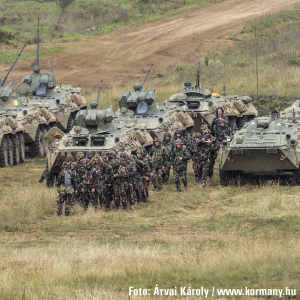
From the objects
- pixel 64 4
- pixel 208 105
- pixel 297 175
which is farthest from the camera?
pixel 64 4

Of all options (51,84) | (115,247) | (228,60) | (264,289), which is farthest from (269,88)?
(264,289)

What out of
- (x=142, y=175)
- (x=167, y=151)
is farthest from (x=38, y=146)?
(x=142, y=175)

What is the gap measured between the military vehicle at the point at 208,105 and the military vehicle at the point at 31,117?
173 inches

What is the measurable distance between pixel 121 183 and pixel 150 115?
316 inches

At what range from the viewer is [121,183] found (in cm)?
1630

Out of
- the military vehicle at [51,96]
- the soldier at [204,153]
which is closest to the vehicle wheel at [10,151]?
the military vehicle at [51,96]

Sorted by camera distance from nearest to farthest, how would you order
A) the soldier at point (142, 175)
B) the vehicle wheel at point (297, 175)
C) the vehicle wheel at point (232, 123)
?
the soldier at point (142, 175) → the vehicle wheel at point (297, 175) → the vehicle wheel at point (232, 123)

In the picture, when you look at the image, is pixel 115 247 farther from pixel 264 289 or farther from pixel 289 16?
pixel 289 16

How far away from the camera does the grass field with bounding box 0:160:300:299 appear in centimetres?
974

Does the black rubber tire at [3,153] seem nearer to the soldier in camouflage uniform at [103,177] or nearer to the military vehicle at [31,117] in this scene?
the military vehicle at [31,117]

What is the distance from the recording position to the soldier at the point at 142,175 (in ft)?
55.6

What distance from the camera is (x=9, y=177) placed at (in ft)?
71.4

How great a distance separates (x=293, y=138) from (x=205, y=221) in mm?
4410

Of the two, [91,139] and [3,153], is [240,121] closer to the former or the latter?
[3,153]
